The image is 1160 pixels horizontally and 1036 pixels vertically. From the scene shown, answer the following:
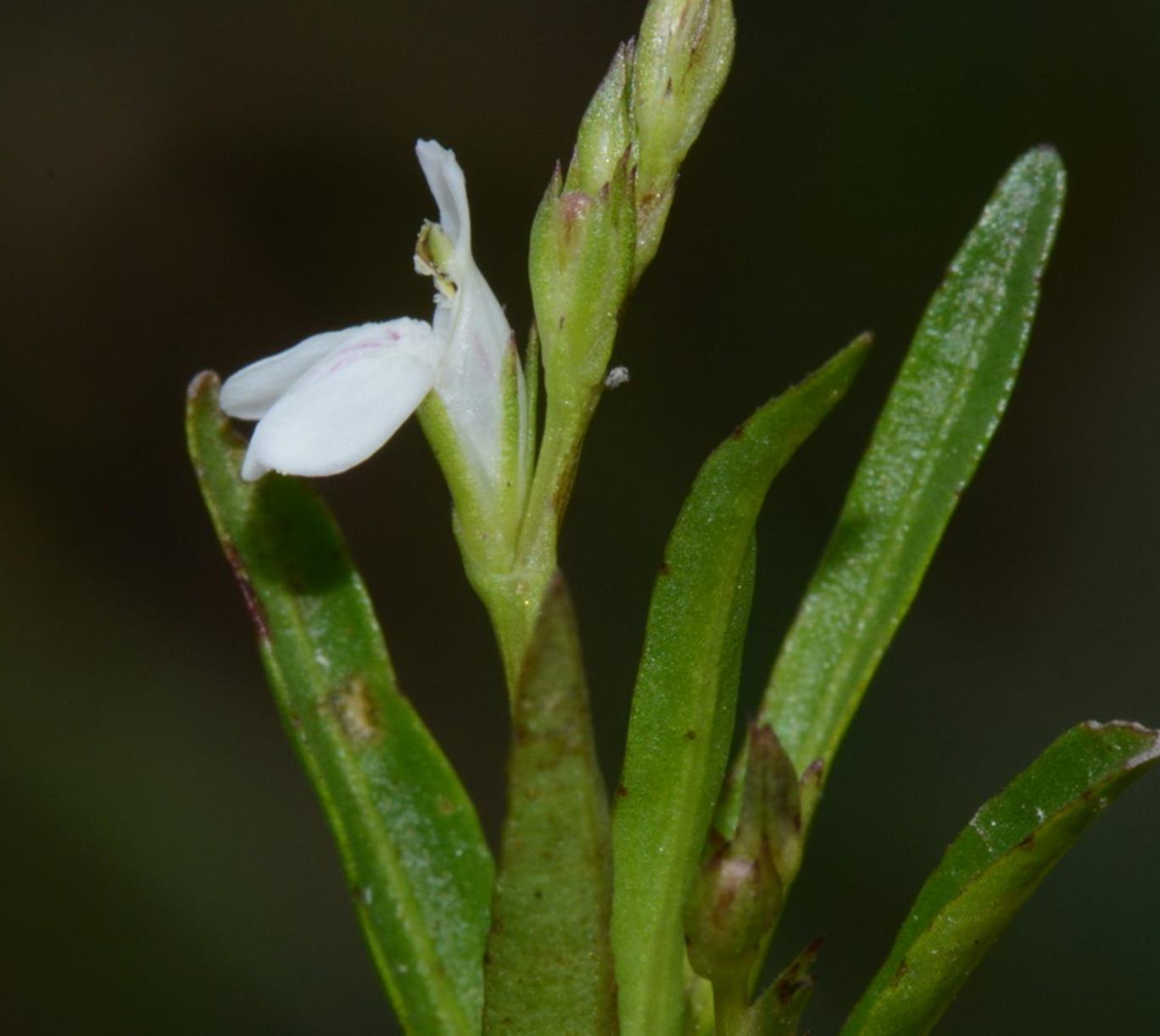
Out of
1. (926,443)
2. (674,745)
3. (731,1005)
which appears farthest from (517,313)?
(731,1005)

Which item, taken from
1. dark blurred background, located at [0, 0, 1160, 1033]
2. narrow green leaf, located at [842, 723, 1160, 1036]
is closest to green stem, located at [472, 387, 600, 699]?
narrow green leaf, located at [842, 723, 1160, 1036]

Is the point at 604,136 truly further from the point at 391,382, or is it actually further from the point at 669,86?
the point at 391,382

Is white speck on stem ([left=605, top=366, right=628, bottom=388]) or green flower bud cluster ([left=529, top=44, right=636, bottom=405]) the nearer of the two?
green flower bud cluster ([left=529, top=44, right=636, bottom=405])

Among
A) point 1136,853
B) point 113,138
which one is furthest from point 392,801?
point 113,138

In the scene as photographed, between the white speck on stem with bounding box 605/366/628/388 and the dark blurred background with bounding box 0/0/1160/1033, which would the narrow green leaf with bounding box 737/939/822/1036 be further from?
the dark blurred background with bounding box 0/0/1160/1033

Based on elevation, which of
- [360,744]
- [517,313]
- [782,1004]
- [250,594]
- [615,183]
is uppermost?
[615,183]

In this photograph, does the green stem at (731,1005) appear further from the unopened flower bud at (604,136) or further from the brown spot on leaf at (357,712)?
the unopened flower bud at (604,136)

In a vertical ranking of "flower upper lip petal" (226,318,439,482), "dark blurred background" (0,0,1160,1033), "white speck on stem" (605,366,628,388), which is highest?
"flower upper lip petal" (226,318,439,482)

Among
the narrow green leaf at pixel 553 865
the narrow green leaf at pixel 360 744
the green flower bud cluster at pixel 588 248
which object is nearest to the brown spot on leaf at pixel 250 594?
the narrow green leaf at pixel 360 744
